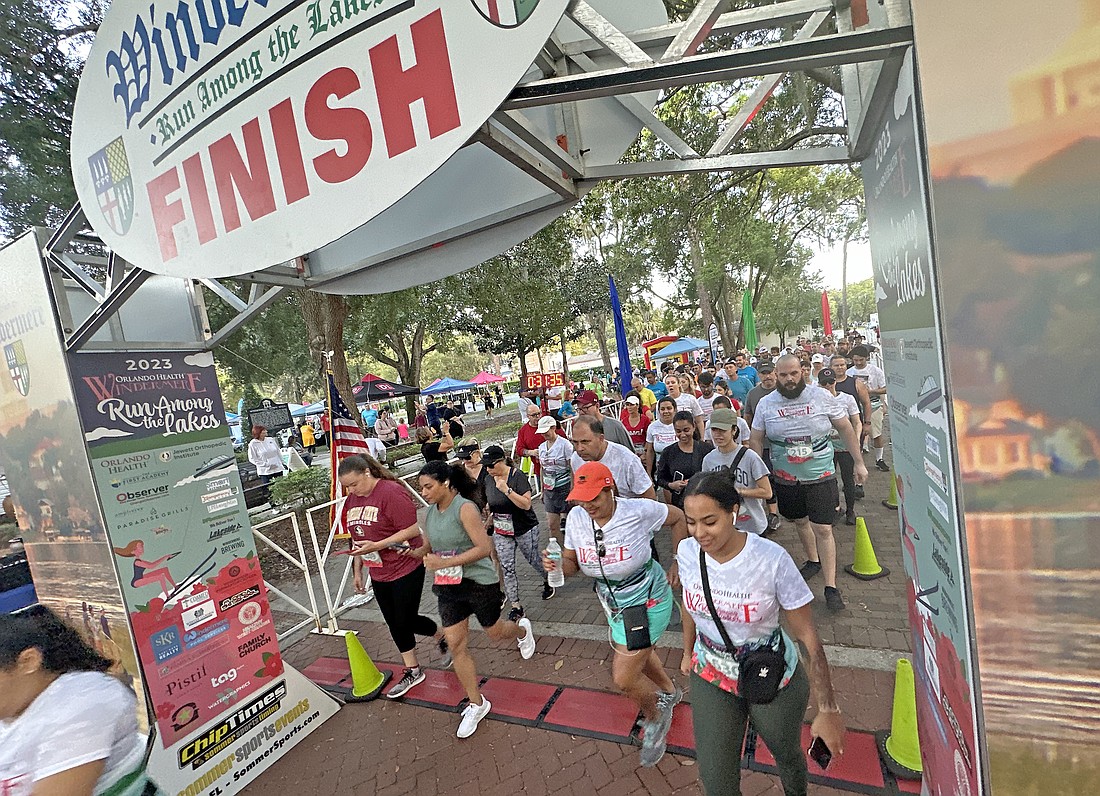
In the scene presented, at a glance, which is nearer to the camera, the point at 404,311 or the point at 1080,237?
the point at 1080,237

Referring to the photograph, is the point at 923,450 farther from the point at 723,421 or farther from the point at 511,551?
the point at 511,551

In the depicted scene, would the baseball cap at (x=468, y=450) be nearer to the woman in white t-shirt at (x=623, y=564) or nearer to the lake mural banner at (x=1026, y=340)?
the woman in white t-shirt at (x=623, y=564)

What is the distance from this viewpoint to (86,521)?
3.07m

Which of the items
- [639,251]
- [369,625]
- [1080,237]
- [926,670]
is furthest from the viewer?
[639,251]

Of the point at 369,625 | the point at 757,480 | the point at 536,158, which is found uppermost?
the point at 536,158

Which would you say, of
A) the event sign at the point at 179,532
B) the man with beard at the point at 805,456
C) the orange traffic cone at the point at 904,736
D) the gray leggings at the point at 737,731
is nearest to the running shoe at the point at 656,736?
the gray leggings at the point at 737,731

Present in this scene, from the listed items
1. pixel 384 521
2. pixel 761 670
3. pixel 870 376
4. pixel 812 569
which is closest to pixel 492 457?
pixel 384 521

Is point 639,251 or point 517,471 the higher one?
point 639,251

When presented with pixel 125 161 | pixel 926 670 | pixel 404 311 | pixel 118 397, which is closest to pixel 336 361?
pixel 404 311

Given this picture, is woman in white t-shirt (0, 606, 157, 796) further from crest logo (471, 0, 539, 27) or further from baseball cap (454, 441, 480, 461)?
baseball cap (454, 441, 480, 461)

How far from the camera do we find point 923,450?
66.2 inches

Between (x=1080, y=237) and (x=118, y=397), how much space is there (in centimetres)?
442

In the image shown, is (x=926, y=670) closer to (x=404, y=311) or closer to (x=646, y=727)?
(x=646, y=727)

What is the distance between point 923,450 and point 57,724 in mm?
3278
